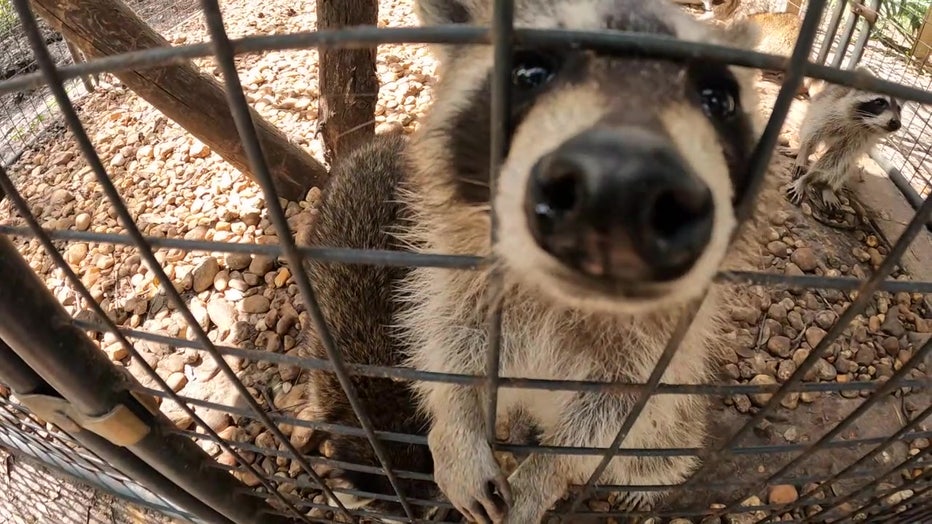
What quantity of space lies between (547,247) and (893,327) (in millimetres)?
2935

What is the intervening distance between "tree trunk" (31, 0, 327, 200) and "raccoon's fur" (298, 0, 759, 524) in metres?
0.52

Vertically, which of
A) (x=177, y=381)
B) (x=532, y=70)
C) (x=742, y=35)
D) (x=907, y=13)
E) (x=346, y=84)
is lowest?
(x=177, y=381)

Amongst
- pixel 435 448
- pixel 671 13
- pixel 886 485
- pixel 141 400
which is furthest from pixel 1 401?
pixel 886 485

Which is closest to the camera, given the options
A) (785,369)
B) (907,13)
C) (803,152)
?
(785,369)

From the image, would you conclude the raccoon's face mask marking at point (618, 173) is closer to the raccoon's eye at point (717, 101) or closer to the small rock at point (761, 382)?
the raccoon's eye at point (717, 101)

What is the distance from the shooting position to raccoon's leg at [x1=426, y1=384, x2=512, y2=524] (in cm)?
179

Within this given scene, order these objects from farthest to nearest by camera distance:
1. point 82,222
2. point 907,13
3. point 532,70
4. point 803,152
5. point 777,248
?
point 907,13 → point 803,152 → point 82,222 → point 777,248 → point 532,70

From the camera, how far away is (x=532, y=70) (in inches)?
47.4

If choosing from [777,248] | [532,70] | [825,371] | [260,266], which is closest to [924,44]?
[777,248]

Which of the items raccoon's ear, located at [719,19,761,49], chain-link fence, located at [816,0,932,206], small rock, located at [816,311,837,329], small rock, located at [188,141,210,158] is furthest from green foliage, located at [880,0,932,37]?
small rock, located at [188,141,210,158]

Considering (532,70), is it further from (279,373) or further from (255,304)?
(255,304)

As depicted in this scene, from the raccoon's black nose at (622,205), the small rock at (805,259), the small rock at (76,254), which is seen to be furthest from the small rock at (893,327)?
the small rock at (76,254)

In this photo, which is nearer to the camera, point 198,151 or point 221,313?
point 221,313

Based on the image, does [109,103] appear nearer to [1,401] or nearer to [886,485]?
[1,401]
